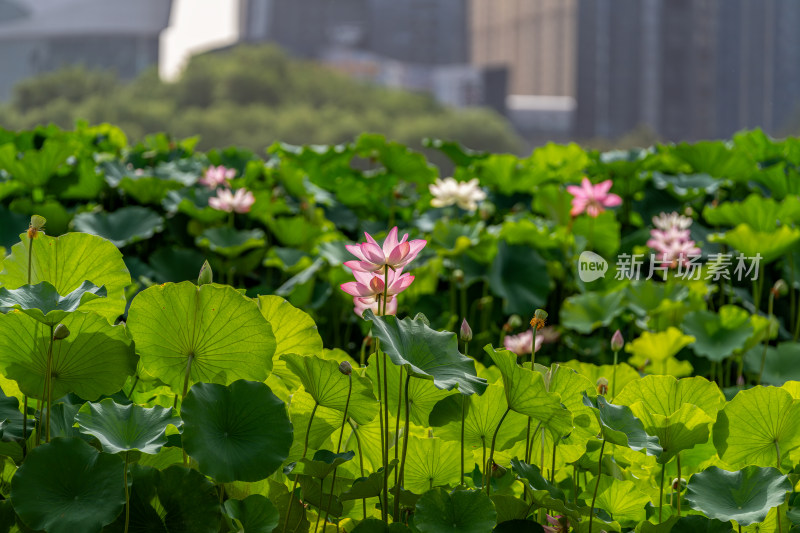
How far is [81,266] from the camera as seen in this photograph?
0.62 meters

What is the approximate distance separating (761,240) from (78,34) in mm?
40692

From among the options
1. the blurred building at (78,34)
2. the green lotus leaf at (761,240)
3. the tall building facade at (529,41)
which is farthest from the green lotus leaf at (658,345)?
the tall building facade at (529,41)

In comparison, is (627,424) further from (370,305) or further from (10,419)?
(10,419)

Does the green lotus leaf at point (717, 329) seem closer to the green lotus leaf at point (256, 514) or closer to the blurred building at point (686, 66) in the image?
the green lotus leaf at point (256, 514)

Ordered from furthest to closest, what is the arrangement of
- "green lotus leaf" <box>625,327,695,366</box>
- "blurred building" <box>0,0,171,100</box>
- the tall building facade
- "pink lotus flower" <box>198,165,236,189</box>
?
the tall building facade
"blurred building" <box>0,0,171,100</box>
"pink lotus flower" <box>198,165,236,189</box>
"green lotus leaf" <box>625,327,695,366</box>

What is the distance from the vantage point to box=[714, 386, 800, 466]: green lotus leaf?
585 mm

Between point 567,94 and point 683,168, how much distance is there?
40.5m

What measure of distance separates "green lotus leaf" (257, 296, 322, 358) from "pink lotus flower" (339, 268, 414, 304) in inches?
1.8

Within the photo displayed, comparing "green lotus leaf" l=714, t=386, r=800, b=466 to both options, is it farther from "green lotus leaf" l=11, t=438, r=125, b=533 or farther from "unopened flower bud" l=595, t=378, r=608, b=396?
"green lotus leaf" l=11, t=438, r=125, b=533

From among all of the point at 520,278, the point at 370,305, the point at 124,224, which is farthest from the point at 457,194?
the point at 370,305

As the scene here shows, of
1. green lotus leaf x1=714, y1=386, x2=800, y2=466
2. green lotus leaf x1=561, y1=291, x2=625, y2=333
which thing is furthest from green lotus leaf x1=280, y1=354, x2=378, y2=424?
green lotus leaf x1=561, y1=291, x2=625, y2=333

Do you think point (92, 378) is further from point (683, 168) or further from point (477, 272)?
point (683, 168)

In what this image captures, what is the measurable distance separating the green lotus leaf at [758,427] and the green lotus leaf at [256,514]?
0.29m

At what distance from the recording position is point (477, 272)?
1.53m
